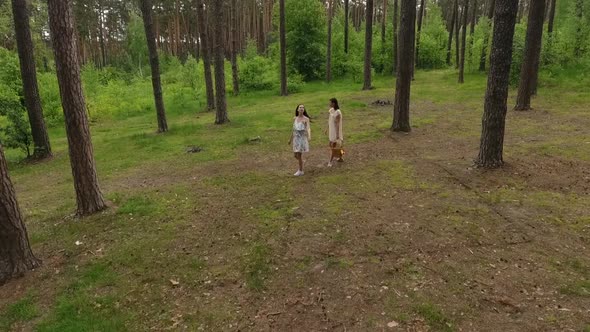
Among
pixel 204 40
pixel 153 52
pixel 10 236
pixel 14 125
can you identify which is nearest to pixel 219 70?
pixel 153 52

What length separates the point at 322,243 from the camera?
6.60 meters

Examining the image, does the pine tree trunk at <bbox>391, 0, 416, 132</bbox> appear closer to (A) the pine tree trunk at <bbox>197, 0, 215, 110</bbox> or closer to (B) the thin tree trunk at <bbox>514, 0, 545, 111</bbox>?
(B) the thin tree trunk at <bbox>514, 0, 545, 111</bbox>

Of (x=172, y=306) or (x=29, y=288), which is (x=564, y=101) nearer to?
(x=172, y=306)

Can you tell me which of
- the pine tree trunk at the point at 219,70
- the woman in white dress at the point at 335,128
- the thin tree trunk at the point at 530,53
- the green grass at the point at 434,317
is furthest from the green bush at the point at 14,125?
the thin tree trunk at the point at 530,53

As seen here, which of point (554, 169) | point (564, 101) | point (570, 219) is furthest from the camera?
point (564, 101)

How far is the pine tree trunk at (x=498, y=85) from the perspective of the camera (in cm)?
907

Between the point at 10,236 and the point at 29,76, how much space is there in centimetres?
1016

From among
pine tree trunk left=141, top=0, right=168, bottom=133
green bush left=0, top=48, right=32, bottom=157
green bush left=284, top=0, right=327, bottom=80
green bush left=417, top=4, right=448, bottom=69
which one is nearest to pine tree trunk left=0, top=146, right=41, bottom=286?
green bush left=0, top=48, right=32, bottom=157

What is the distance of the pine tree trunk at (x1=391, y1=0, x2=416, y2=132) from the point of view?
1380 cm

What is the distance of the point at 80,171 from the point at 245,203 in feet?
10.7

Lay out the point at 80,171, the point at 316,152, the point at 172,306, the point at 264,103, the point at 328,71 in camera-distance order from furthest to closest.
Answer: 1. the point at 328,71
2. the point at 264,103
3. the point at 316,152
4. the point at 80,171
5. the point at 172,306

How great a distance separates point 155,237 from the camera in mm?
7262

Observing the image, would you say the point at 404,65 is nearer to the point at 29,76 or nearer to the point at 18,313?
the point at 18,313

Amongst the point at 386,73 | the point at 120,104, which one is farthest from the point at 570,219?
the point at 386,73
